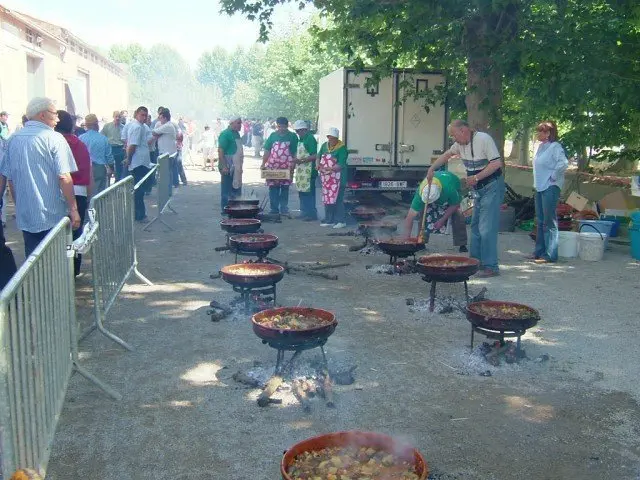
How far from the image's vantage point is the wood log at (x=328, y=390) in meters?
5.04

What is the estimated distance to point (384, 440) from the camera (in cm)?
358

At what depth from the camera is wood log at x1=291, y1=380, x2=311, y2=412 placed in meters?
5.00

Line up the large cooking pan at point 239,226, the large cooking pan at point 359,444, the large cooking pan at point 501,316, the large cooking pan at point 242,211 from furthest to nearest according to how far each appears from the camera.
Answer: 1. the large cooking pan at point 242,211
2. the large cooking pan at point 239,226
3. the large cooking pan at point 501,316
4. the large cooking pan at point 359,444

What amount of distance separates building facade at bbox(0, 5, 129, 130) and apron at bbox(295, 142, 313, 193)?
11.7 meters

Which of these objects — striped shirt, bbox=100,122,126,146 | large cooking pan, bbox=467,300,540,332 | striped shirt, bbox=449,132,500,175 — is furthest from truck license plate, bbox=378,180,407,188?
large cooking pan, bbox=467,300,540,332

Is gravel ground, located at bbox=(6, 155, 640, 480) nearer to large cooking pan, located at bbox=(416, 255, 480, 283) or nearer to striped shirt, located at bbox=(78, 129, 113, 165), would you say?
large cooking pan, located at bbox=(416, 255, 480, 283)

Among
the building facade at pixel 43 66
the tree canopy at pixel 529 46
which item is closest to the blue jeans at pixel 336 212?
the tree canopy at pixel 529 46

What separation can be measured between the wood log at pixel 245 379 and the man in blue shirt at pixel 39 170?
244 cm

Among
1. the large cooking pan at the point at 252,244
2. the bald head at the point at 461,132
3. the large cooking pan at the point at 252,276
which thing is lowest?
the large cooking pan at the point at 252,276

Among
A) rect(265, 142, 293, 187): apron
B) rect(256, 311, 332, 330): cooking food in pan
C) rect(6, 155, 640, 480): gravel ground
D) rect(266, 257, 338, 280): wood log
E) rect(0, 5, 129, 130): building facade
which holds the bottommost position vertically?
rect(6, 155, 640, 480): gravel ground

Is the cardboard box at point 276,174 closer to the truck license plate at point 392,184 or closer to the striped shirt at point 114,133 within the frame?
the truck license plate at point 392,184

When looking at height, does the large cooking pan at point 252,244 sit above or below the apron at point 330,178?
below

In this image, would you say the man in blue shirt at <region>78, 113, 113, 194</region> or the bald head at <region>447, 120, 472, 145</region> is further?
the man in blue shirt at <region>78, 113, 113, 194</region>

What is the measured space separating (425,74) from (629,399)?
10.8 m
